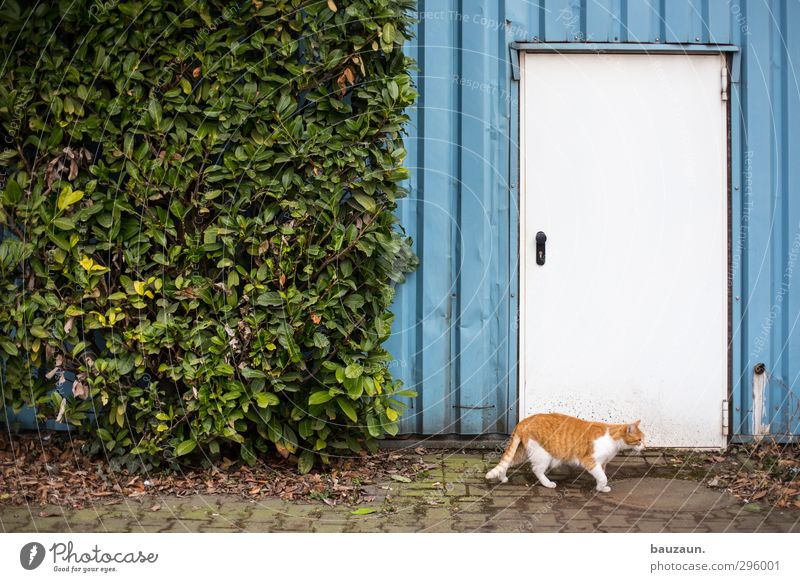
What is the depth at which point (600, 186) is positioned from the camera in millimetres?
6164

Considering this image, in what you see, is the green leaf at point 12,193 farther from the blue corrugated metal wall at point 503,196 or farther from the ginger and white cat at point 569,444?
the ginger and white cat at point 569,444

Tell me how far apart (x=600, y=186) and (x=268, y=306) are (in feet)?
8.21

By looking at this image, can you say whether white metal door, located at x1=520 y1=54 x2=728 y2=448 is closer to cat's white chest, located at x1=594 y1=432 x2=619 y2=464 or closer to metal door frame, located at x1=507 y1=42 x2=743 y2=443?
metal door frame, located at x1=507 y1=42 x2=743 y2=443

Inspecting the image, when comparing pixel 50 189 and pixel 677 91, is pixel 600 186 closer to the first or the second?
pixel 677 91

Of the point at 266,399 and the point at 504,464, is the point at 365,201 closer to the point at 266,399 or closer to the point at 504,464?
the point at 266,399

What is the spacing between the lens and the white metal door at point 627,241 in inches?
242

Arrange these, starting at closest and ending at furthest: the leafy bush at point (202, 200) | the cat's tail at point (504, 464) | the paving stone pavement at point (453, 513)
Answer: the paving stone pavement at point (453, 513) → the leafy bush at point (202, 200) → the cat's tail at point (504, 464)

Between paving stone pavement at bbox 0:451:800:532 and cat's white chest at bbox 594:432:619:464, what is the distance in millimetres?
238

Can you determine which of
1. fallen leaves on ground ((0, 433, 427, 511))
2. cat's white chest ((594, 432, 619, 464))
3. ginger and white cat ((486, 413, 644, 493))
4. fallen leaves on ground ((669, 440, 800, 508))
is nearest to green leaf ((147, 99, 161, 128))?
fallen leaves on ground ((0, 433, 427, 511))

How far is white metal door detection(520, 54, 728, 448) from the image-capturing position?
20.1 ft

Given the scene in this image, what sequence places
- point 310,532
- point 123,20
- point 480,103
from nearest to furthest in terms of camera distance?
1. point 310,532
2. point 123,20
3. point 480,103

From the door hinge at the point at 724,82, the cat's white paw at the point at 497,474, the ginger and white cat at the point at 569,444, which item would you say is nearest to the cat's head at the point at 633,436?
the ginger and white cat at the point at 569,444

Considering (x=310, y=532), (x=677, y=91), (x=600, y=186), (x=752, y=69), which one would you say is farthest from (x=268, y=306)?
(x=752, y=69)

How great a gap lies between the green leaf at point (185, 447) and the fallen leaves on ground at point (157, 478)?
197mm
